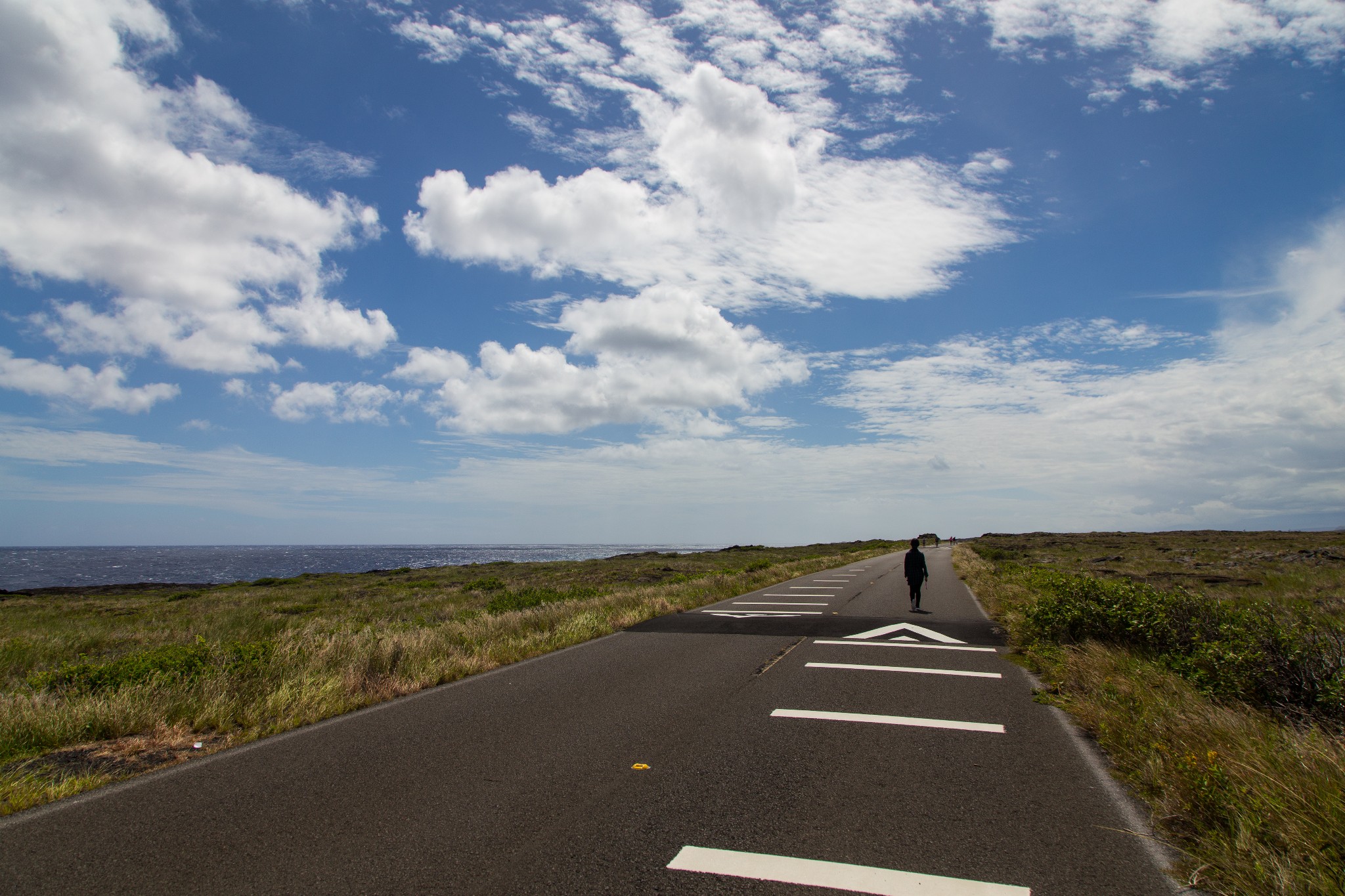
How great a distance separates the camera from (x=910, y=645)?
11555mm

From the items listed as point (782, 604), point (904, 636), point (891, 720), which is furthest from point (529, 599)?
point (891, 720)

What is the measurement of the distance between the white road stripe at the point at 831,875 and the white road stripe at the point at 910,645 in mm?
8022


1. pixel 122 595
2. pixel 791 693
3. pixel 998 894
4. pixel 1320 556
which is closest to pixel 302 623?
pixel 791 693

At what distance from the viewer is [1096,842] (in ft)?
13.5

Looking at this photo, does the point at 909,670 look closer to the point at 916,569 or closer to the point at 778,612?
the point at 778,612

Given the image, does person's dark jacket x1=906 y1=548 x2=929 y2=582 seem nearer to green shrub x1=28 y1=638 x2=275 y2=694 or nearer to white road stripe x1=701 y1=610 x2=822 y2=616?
white road stripe x1=701 y1=610 x2=822 y2=616

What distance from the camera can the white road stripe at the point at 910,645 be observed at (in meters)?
11.3

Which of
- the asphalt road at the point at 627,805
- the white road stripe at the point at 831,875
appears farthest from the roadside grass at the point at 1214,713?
the white road stripe at the point at 831,875

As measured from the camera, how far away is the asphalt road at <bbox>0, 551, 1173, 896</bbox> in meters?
3.71

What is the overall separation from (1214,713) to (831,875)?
156 inches

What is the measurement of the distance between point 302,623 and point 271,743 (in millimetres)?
16824

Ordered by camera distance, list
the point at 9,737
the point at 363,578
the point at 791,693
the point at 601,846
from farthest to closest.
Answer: the point at 363,578 → the point at 791,693 → the point at 9,737 → the point at 601,846

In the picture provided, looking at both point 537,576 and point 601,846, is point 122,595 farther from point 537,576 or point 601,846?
point 601,846

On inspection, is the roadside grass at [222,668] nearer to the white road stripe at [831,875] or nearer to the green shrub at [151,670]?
the green shrub at [151,670]
